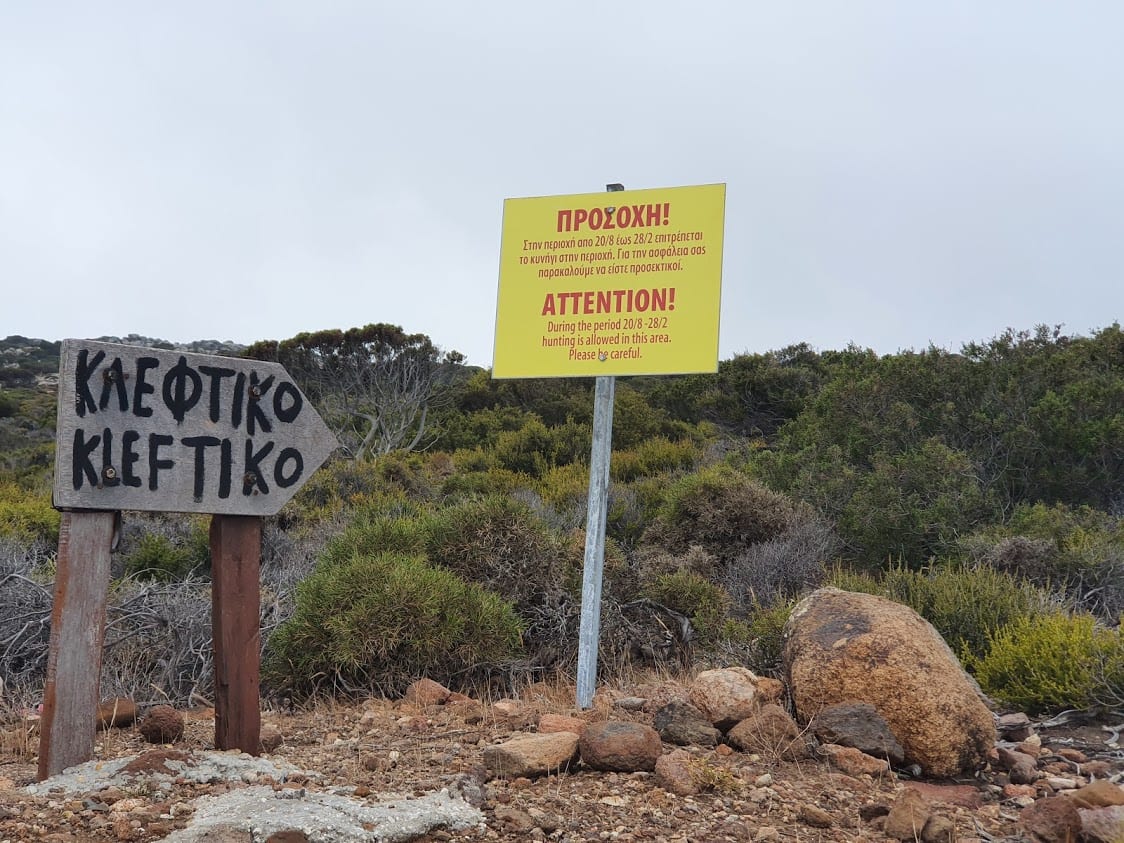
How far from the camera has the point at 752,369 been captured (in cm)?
2369

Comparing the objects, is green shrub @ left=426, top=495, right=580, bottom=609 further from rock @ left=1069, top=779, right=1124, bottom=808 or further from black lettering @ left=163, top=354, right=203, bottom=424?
rock @ left=1069, top=779, right=1124, bottom=808

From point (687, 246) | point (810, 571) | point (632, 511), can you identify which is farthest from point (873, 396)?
point (687, 246)

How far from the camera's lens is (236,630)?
187 inches

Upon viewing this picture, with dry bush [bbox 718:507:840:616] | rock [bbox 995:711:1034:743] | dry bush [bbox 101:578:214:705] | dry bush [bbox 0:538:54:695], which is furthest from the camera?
dry bush [bbox 718:507:840:616]

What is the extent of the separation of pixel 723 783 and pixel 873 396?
10547mm

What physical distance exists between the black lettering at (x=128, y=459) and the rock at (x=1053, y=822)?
3761 millimetres

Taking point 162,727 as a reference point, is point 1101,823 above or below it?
above

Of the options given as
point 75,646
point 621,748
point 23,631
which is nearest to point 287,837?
point 621,748

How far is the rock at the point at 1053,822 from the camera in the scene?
3721 millimetres

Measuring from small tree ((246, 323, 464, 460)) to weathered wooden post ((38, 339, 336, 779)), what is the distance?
2080 centimetres

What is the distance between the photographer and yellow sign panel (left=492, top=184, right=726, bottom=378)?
6141 mm

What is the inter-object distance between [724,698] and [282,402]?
249 cm

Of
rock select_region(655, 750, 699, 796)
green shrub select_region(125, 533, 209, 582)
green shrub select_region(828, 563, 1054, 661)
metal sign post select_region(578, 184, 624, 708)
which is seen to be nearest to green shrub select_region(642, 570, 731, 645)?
green shrub select_region(828, 563, 1054, 661)

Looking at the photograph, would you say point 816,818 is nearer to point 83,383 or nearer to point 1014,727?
point 1014,727
